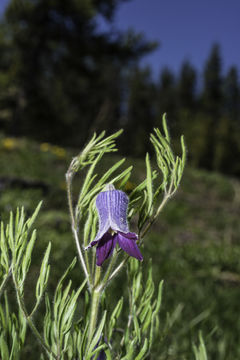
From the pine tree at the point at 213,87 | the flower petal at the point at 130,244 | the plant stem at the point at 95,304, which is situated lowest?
the plant stem at the point at 95,304

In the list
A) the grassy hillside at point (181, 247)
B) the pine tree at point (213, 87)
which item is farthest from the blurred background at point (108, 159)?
the pine tree at point (213, 87)

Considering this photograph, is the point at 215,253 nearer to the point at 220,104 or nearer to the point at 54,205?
the point at 54,205

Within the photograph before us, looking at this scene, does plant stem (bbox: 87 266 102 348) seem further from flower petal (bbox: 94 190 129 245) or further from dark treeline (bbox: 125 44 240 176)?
dark treeline (bbox: 125 44 240 176)

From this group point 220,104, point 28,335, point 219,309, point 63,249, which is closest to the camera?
point 28,335

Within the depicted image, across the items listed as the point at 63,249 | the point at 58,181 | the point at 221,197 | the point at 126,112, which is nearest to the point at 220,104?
the point at 126,112

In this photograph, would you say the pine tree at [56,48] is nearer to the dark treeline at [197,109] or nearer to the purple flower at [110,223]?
the dark treeline at [197,109]

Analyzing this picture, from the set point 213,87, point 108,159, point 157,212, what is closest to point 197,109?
point 213,87

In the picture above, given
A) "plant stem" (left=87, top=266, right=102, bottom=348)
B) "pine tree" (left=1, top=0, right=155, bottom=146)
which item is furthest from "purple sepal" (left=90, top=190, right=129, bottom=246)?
"pine tree" (left=1, top=0, right=155, bottom=146)

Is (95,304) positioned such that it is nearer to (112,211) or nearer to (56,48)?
(112,211)
